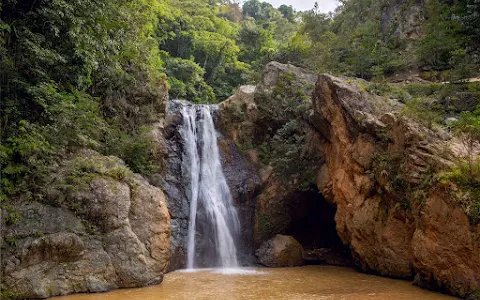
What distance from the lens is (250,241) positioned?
1593 centimetres

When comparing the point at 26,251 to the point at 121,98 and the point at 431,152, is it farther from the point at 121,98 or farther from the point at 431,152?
the point at 431,152

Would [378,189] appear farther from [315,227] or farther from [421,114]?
[315,227]

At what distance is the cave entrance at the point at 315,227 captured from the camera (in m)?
16.3

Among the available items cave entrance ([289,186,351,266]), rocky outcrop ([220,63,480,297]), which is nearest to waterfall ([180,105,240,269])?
rocky outcrop ([220,63,480,297])

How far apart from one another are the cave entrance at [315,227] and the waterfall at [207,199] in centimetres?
268

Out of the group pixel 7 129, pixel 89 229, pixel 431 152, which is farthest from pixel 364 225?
pixel 7 129

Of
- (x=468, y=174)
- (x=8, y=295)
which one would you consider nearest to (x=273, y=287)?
(x=468, y=174)

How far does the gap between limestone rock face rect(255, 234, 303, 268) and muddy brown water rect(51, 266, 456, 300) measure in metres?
1.27

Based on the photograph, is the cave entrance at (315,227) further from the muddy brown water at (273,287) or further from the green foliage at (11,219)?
the green foliage at (11,219)

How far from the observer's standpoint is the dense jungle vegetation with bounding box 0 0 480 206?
9.94 metres

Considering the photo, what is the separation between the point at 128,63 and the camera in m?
15.8

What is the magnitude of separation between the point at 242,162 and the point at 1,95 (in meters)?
10.2

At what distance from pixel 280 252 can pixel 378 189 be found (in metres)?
4.44

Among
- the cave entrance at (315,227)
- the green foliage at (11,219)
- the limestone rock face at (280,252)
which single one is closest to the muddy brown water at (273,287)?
the limestone rock face at (280,252)
